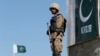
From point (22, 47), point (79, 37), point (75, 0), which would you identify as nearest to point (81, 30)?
point (79, 37)

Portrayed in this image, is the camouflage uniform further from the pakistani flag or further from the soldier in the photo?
the pakistani flag

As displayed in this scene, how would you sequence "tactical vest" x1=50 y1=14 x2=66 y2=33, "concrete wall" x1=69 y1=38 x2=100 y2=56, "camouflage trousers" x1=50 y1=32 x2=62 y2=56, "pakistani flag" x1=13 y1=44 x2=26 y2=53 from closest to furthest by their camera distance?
"camouflage trousers" x1=50 y1=32 x2=62 y2=56, "tactical vest" x1=50 y1=14 x2=66 y2=33, "concrete wall" x1=69 y1=38 x2=100 y2=56, "pakistani flag" x1=13 y1=44 x2=26 y2=53

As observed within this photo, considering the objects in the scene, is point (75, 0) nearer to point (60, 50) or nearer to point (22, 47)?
point (60, 50)

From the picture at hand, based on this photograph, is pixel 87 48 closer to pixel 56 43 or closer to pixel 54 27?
pixel 56 43

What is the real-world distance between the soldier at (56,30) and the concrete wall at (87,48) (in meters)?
1.32

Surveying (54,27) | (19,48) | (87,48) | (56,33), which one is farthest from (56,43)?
(19,48)

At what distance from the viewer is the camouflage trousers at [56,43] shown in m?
14.7

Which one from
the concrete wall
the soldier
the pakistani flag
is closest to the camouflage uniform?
the soldier

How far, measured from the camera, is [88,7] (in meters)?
16.0

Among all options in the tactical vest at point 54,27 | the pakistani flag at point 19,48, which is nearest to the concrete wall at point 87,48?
the tactical vest at point 54,27

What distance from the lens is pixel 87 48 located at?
15906 millimetres

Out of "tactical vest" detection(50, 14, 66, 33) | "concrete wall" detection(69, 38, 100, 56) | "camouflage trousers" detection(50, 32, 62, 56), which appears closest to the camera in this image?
"camouflage trousers" detection(50, 32, 62, 56)

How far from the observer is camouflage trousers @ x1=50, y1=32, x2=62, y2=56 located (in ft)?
48.1

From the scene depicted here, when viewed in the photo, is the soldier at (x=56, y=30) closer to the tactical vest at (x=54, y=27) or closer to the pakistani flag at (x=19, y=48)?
the tactical vest at (x=54, y=27)
